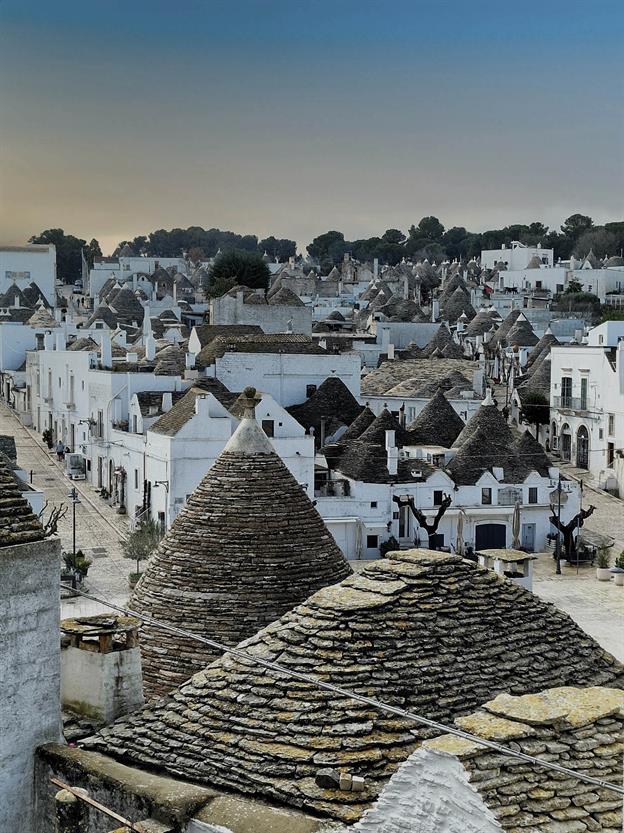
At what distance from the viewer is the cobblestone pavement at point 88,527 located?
103 feet

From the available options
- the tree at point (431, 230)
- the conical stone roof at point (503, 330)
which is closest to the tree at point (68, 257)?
the tree at point (431, 230)

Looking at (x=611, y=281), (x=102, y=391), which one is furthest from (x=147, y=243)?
(x=102, y=391)

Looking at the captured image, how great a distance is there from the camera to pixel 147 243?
7042 inches

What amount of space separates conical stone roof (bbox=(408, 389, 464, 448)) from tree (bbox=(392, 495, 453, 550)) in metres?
5.95

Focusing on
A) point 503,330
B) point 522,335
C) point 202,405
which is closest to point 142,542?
point 202,405

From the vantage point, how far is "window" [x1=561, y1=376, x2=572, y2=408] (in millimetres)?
57031

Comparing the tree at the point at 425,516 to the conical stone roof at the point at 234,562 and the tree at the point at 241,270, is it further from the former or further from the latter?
the tree at the point at 241,270

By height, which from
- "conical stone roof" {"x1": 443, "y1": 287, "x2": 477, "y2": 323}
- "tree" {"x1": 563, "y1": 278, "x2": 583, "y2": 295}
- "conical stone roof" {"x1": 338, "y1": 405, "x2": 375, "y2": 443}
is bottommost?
"conical stone roof" {"x1": 338, "y1": 405, "x2": 375, "y2": 443}

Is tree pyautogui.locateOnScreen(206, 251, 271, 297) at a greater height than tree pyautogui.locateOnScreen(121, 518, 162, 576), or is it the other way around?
tree pyautogui.locateOnScreen(206, 251, 271, 297)

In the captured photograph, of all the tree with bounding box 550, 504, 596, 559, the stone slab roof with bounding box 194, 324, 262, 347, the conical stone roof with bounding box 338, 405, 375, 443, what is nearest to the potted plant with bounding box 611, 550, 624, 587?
the tree with bounding box 550, 504, 596, 559

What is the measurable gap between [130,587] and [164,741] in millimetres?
23182

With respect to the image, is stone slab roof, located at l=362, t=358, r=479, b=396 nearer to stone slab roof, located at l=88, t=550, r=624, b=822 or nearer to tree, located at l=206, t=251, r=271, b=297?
tree, located at l=206, t=251, r=271, b=297

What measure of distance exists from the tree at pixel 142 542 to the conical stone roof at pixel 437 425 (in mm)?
12401

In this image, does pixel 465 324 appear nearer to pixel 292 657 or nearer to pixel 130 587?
pixel 130 587
